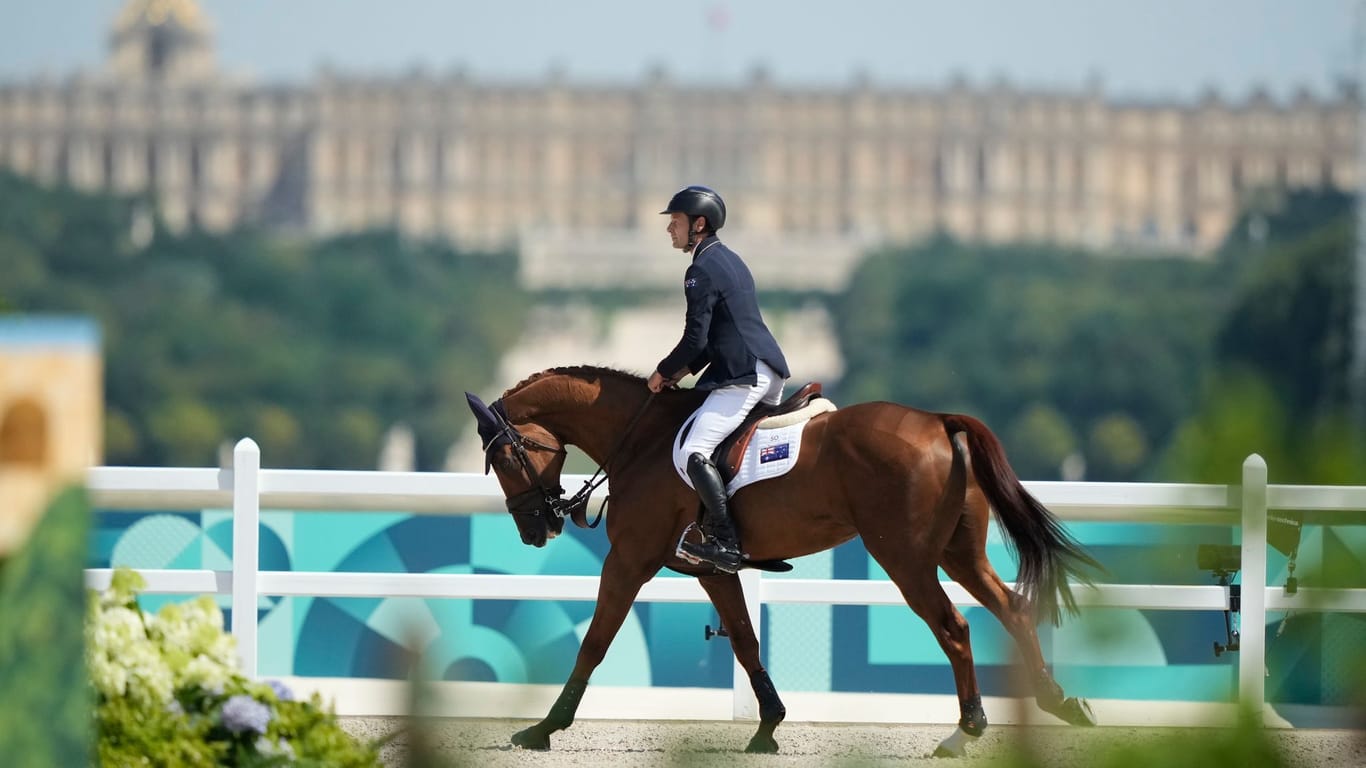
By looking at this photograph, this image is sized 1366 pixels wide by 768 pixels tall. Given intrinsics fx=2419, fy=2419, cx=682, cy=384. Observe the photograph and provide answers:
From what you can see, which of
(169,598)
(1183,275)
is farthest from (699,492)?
(1183,275)

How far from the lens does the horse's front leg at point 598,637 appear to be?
651cm

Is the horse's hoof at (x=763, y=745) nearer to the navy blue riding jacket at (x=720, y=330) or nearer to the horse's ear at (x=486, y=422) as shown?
the navy blue riding jacket at (x=720, y=330)

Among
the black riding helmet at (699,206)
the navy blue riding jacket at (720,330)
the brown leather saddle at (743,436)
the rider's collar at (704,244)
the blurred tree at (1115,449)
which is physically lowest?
the blurred tree at (1115,449)

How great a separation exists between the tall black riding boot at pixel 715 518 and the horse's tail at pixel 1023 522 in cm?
63

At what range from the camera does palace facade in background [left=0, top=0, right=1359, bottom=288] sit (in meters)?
122

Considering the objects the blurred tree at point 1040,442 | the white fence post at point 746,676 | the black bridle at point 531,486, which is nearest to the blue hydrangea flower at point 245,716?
the black bridle at point 531,486

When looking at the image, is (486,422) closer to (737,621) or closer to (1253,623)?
(737,621)

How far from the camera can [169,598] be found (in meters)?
8.84

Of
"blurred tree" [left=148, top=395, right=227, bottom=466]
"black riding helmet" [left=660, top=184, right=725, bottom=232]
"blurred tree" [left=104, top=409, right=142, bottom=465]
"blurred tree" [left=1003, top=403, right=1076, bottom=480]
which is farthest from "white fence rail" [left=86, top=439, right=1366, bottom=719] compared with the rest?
"blurred tree" [left=1003, top=403, right=1076, bottom=480]

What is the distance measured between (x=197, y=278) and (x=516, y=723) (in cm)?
8509

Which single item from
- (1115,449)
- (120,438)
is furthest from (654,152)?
(120,438)

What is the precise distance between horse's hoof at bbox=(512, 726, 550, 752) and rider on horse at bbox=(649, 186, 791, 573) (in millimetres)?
622

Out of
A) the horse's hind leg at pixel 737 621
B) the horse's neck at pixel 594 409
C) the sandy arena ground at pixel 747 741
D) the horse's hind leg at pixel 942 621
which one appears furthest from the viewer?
the horse's neck at pixel 594 409

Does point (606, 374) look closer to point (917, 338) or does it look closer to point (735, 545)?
point (735, 545)
